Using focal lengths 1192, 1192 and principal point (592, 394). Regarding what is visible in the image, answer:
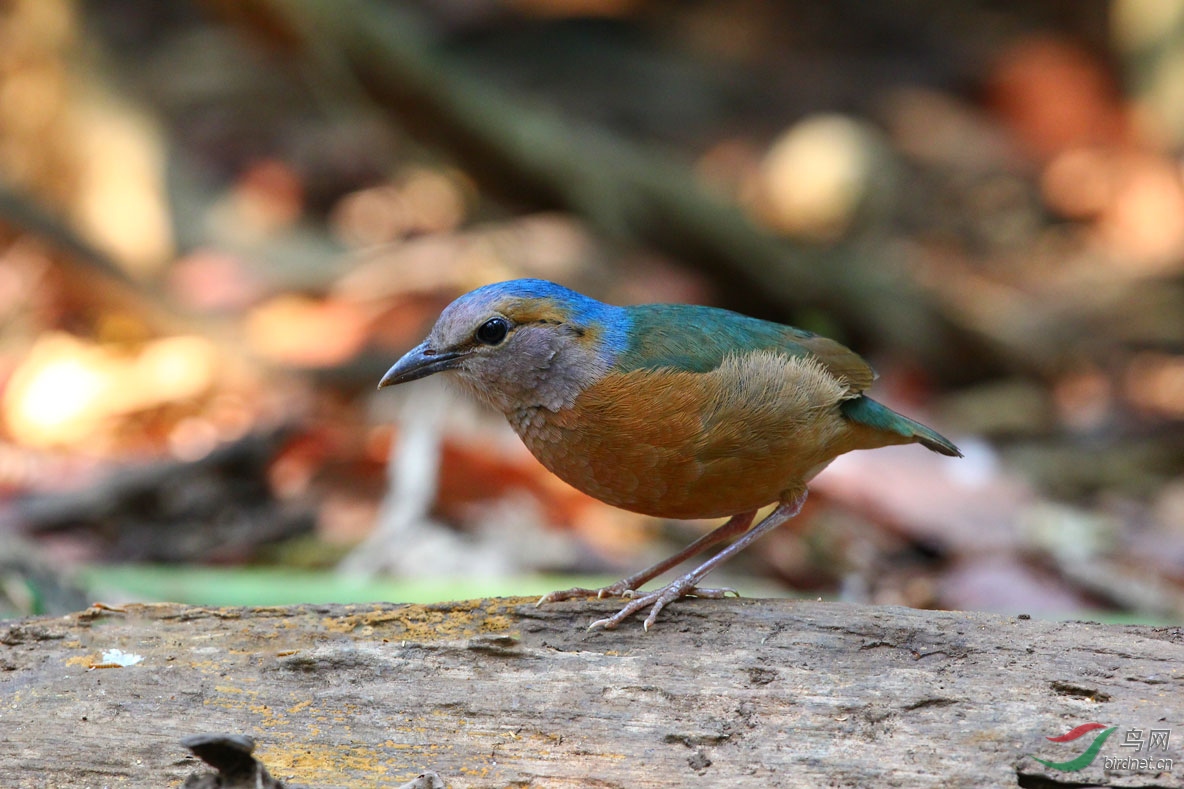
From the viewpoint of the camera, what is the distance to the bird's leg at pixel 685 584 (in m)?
3.32

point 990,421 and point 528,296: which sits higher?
point 990,421

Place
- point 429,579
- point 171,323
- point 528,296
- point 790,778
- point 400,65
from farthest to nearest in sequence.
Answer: point 400,65 < point 171,323 < point 429,579 < point 528,296 < point 790,778

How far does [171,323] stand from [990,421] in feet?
18.9

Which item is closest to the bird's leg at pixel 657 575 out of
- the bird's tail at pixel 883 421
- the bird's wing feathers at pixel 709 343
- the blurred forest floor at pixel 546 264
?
the bird's tail at pixel 883 421

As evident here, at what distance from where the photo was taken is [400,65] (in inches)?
360

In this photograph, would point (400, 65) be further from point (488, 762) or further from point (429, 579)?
point (488, 762)

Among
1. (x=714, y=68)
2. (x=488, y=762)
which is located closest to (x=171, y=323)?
(x=488, y=762)

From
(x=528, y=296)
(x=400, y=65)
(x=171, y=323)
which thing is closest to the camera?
(x=528, y=296)

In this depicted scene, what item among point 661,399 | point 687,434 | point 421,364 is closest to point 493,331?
point 421,364

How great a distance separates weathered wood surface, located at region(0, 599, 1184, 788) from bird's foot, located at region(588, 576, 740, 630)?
1.4 inches
